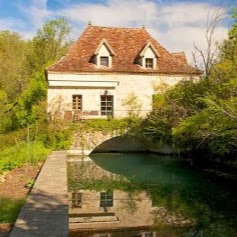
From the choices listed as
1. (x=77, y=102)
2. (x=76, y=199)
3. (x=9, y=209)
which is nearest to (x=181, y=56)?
(x=77, y=102)

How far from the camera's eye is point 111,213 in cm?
1258

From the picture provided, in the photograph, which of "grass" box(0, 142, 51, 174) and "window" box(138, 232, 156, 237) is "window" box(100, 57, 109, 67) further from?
"window" box(138, 232, 156, 237)

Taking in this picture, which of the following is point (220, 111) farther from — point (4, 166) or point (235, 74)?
point (4, 166)

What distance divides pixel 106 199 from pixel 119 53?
21994mm

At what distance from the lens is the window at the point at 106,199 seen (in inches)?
547

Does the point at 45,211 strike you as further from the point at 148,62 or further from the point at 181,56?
the point at 181,56

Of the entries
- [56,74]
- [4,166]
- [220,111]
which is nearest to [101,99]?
[56,74]

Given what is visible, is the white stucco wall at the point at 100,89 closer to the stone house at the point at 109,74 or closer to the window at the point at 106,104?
the stone house at the point at 109,74

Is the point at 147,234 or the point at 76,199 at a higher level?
the point at 76,199

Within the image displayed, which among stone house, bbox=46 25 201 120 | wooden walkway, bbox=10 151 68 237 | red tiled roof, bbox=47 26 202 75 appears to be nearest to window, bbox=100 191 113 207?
wooden walkway, bbox=10 151 68 237

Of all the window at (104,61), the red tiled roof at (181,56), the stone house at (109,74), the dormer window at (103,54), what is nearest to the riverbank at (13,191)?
the stone house at (109,74)

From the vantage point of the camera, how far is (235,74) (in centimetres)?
1692

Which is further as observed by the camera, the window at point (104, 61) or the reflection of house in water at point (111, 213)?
the window at point (104, 61)

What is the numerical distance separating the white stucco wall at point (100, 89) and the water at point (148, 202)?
9.52 m
